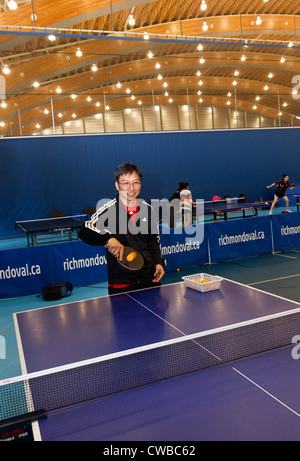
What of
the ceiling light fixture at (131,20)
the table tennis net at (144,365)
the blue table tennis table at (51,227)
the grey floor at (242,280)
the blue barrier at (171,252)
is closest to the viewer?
Answer: the table tennis net at (144,365)

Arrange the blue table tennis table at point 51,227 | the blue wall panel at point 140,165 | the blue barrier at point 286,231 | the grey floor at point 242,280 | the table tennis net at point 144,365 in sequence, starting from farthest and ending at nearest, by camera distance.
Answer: the blue wall panel at point 140,165
the blue table tennis table at point 51,227
the blue barrier at point 286,231
the grey floor at point 242,280
the table tennis net at point 144,365

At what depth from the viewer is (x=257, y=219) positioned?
31.9ft

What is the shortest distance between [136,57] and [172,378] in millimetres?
17394

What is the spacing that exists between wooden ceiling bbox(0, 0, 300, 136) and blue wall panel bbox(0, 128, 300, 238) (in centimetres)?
124

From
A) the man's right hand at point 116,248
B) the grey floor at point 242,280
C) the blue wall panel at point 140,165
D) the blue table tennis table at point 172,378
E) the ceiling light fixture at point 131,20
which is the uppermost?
the ceiling light fixture at point 131,20

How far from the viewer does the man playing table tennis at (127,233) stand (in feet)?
11.1

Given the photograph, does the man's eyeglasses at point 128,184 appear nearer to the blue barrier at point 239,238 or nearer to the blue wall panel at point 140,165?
the blue barrier at point 239,238

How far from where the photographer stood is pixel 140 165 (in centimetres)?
1800

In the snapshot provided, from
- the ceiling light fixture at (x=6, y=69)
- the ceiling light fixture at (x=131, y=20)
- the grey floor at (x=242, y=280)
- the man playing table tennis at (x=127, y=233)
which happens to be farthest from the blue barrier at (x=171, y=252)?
the ceiling light fixture at (x=6, y=69)

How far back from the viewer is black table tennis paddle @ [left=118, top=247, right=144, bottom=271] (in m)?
3.40

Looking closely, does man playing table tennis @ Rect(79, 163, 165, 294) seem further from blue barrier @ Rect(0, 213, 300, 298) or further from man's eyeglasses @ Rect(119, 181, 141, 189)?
blue barrier @ Rect(0, 213, 300, 298)

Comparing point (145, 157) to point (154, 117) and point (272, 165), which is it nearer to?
point (154, 117)

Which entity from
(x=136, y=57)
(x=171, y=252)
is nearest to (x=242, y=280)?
(x=171, y=252)

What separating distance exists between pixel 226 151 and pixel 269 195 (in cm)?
351
